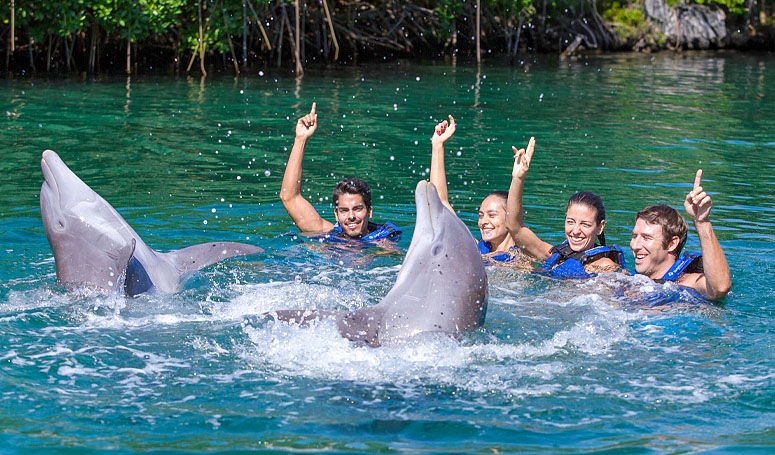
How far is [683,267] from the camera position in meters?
6.71

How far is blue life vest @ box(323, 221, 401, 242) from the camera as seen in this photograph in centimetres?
823

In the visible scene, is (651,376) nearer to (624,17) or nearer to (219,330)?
(219,330)

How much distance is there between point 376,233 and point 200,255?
71.1 inches

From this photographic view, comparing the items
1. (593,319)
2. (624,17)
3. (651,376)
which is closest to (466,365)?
(651,376)

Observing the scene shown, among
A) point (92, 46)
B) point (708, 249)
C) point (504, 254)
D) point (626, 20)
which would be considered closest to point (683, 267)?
point (708, 249)

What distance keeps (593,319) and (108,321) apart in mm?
3123

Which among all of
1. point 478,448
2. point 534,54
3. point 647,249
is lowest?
point 478,448

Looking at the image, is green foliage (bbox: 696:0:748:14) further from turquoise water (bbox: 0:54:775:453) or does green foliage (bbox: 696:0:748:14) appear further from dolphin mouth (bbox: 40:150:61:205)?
dolphin mouth (bbox: 40:150:61:205)

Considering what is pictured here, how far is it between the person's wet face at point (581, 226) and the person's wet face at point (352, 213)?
1928mm

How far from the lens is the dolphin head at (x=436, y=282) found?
5.02m

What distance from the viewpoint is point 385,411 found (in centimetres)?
446

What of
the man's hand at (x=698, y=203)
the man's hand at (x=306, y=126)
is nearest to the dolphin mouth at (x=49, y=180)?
the man's hand at (x=306, y=126)

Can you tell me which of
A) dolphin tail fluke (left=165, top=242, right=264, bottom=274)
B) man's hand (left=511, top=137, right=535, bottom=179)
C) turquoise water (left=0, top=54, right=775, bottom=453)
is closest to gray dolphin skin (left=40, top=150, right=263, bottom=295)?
turquoise water (left=0, top=54, right=775, bottom=453)

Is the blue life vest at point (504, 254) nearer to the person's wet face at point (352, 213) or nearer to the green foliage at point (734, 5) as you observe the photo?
the person's wet face at point (352, 213)
